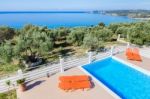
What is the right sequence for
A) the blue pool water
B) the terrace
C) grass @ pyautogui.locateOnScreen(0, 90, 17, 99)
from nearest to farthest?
the terrace < grass @ pyautogui.locateOnScreen(0, 90, 17, 99) < the blue pool water

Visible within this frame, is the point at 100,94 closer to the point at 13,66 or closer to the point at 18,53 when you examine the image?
the point at 18,53

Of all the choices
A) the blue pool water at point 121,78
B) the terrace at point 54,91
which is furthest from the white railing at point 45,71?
the blue pool water at point 121,78

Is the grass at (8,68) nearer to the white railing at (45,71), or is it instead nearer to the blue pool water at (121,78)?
the white railing at (45,71)

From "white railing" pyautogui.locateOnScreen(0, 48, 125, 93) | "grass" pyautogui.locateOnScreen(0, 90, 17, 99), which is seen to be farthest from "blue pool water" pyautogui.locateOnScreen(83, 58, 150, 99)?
"grass" pyautogui.locateOnScreen(0, 90, 17, 99)

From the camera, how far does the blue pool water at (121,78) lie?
33.4 ft

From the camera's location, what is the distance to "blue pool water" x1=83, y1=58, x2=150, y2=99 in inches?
401

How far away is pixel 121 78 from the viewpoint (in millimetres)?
12039

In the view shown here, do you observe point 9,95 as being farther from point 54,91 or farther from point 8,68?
point 8,68

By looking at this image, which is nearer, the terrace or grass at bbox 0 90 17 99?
the terrace

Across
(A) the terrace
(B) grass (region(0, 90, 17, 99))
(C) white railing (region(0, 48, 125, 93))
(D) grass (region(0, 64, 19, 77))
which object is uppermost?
(C) white railing (region(0, 48, 125, 93))

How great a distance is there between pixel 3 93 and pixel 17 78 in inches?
42.2

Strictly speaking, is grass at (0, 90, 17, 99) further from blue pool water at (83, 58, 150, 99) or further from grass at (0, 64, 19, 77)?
blue pool water at (83, 58, 150, 99)

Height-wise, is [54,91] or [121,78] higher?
[54,91]

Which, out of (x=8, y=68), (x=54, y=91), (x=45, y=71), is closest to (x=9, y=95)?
(x=54, y=91)
